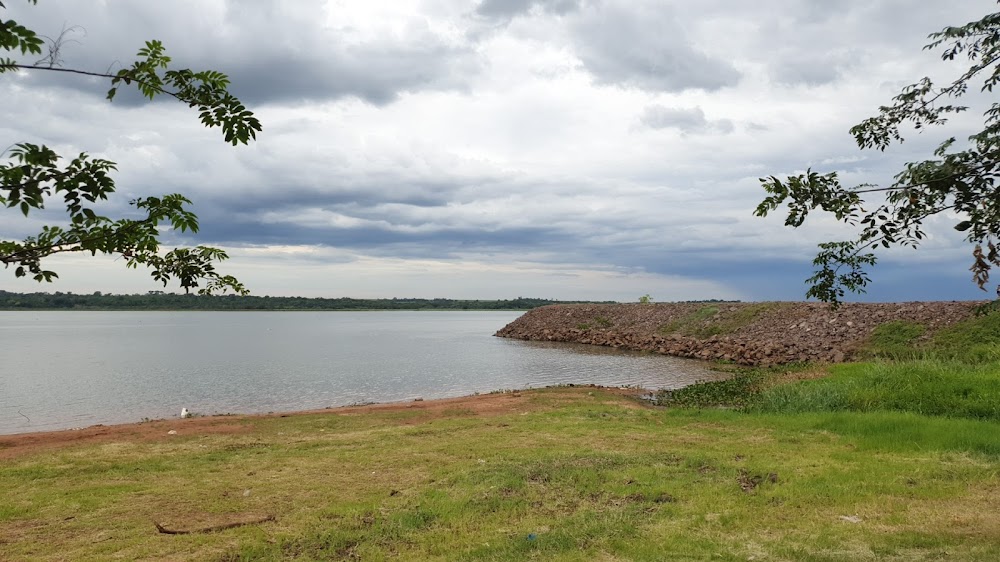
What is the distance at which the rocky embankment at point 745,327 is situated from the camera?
42.1m

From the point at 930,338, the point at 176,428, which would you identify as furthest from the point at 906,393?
the point at 930,338

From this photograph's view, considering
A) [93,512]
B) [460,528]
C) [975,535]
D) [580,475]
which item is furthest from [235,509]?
[975,535]

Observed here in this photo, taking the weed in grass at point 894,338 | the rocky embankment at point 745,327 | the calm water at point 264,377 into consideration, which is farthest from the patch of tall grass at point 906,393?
the rocky embankment at point 745,327

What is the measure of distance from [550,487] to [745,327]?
162 ft

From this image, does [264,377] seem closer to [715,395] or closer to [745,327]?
[715,395]

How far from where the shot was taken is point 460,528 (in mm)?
7820

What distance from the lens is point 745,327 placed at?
54625 mm

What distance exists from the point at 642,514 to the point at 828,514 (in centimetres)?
236

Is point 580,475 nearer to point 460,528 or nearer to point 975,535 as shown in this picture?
point 460,528

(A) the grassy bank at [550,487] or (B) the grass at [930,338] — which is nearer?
(A) the grassy bank at [550,487]

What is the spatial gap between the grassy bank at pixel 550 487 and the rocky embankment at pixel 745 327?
89.3 ft

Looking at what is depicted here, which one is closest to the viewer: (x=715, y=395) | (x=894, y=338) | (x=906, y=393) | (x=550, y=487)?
(x=550, y=487)

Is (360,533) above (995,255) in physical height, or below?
below

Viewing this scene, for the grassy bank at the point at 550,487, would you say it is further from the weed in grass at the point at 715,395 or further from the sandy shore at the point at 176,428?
the weed in grass at the point at 715,395
